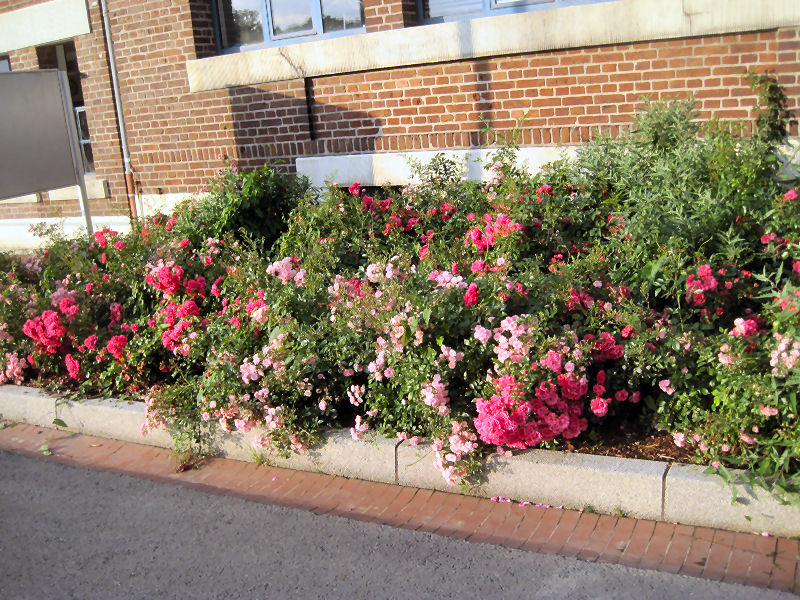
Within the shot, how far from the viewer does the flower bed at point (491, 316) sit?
4180 millimetres

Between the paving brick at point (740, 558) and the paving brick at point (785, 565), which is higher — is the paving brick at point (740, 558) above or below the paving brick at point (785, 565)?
below

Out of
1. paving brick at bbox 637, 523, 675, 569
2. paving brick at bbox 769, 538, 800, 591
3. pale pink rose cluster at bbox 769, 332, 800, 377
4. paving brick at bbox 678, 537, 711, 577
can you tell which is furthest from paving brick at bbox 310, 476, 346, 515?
pale pink rose cluster at bbox 769, 332, 800, 377

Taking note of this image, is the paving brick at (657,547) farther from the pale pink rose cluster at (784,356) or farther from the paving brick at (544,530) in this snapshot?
the pale pink rose cluster at (784,356)

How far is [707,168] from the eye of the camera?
5180mm

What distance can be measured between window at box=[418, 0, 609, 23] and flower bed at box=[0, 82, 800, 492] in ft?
4.97

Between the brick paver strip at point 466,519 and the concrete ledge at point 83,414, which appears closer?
the brick paver strip at point 466,519

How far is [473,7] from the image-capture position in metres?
7.39

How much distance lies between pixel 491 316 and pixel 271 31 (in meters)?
5.39

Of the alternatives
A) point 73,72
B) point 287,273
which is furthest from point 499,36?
point 73,72

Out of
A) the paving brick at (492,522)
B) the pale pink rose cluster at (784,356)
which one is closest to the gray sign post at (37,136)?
the paving brick at (492,522)

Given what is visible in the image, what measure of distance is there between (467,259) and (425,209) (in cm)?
134

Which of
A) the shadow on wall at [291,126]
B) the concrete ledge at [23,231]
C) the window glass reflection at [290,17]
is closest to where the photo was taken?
the shadow on wall at [291,126]

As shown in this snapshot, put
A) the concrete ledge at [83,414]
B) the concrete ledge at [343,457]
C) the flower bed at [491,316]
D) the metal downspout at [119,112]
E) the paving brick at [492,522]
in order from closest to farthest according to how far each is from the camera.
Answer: the paving brick at [492,522]
the flower bed at [491,316]
the concrete ledge at [343,457]
the concrete ledge at [83,414]
the metal downspout at [119,112]

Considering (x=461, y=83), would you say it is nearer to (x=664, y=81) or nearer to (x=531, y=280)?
(x=664, y=81)
